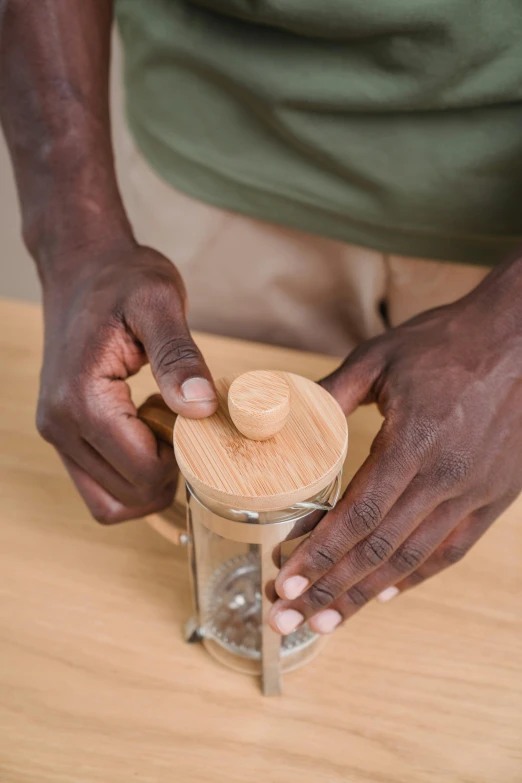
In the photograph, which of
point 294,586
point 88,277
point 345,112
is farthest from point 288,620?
point 345,112

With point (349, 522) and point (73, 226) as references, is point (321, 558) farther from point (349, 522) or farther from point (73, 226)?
point (73, 226)

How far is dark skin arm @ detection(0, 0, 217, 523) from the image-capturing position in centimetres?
50

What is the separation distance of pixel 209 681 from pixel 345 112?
1.61 feet

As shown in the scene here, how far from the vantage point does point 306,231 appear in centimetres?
76

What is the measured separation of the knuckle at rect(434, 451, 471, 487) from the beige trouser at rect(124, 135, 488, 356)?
0.33m

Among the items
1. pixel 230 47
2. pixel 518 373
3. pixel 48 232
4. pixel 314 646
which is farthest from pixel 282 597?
pixel 230 47

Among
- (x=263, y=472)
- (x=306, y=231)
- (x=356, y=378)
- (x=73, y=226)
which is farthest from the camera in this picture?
(x=306, y=231)

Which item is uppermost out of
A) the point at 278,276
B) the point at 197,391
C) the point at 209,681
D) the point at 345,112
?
the point at 345,112

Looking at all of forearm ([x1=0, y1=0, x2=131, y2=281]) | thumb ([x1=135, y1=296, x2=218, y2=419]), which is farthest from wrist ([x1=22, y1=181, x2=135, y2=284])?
thumb ([x1=135, y1=296, x2=218, y2=419])

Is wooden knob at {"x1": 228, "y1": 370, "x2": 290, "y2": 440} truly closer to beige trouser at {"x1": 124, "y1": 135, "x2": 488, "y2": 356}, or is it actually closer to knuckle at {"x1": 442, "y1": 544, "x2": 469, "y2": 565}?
knuckle at {"x1": 442, "y1": 544, "x2": 469, "y2": 565}

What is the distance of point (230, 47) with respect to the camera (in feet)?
2.02

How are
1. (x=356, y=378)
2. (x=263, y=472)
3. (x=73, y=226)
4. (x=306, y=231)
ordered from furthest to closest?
(x=306, y=231) → (x=73, y=226) → (x=356, y=378) → (x=263, y=472)

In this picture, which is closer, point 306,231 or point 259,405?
point 259,405

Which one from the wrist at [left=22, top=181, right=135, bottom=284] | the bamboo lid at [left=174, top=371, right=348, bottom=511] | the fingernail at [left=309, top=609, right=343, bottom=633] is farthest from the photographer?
the wrist at [left=22, top=181, right=135, bottom=284]
